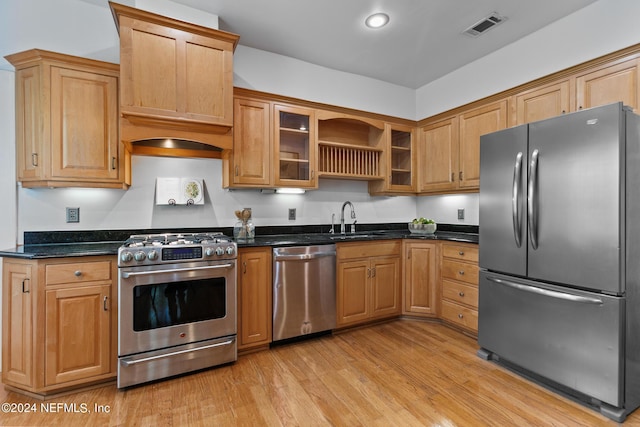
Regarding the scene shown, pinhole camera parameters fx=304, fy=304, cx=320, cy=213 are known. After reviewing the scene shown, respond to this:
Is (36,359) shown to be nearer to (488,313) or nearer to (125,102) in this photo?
(125,102)

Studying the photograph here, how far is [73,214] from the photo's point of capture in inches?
99.0

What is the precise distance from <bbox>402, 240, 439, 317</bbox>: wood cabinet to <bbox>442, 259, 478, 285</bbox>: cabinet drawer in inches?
4.7

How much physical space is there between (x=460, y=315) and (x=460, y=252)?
2.09ft

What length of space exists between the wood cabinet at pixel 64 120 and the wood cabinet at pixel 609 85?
145 inches

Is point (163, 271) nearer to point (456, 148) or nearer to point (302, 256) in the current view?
point (302, 256)

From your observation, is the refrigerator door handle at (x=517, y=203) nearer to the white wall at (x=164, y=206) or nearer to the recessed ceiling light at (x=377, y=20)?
the recessed ceiling light at (x=377, y=20)

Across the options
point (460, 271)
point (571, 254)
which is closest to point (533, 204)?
point (571, 254)

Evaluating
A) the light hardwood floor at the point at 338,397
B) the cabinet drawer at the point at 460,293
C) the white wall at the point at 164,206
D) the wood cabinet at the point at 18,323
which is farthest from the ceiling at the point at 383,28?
the light hardwood floor at the point at 338,397

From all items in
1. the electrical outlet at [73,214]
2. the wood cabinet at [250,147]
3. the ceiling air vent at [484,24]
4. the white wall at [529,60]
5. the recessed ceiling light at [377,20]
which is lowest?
the electrical outlet at [73,214]

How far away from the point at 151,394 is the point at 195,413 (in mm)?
432

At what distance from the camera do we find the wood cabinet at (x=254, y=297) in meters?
2.60

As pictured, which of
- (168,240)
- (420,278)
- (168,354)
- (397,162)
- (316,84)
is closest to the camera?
(168,354)

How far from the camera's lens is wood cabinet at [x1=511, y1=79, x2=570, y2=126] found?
254cm

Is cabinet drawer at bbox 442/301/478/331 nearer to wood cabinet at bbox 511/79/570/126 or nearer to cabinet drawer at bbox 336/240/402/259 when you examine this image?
cabinet drawer at bbox 336/240/402/259
